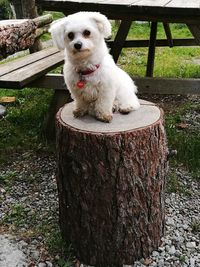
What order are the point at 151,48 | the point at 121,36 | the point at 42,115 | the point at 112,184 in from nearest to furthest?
the point at 112,184 → the point at 121,36 → the point at 42,115 → the point at 151,48

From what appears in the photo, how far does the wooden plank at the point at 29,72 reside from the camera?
3.52m

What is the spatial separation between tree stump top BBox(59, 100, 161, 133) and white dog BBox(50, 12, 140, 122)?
5cm

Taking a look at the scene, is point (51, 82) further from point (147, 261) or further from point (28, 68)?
point (147, 261)

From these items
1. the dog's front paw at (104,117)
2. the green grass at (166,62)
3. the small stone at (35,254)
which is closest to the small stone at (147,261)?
the small stone at (35,254)

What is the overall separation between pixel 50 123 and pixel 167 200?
1.50m

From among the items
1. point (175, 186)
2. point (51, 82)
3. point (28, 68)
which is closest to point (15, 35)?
point (28, 68)

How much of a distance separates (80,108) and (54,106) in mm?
1422

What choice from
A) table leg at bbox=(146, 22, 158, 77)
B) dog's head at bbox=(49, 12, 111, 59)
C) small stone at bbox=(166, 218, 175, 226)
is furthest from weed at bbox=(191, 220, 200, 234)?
table leg at bbox=(146, 22, 158, 77)

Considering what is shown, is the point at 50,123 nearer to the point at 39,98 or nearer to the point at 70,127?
the point at 39,98

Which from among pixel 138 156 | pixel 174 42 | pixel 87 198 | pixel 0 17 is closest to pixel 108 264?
pixel 87 198

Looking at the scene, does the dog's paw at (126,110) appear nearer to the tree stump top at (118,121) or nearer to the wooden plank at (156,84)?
the tree stump top at (118,121)

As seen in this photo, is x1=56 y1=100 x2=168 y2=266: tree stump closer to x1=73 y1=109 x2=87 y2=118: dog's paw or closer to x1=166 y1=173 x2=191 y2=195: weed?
x1=73 y1=109 x2=87 y2=118: dog's paw

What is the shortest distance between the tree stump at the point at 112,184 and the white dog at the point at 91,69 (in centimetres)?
9

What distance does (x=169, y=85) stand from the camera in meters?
4.25
